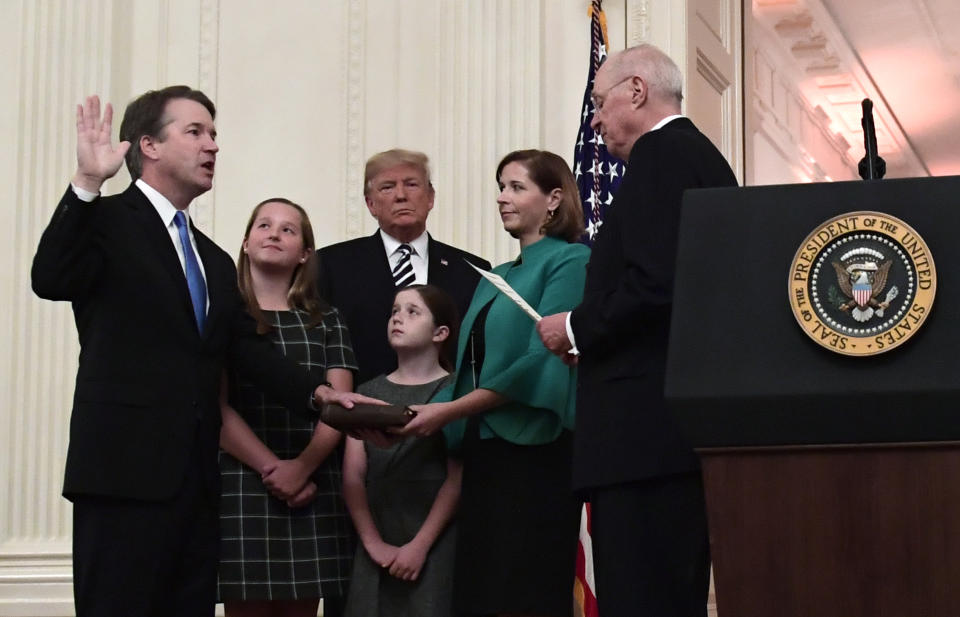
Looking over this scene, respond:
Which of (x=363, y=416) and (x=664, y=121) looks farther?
(x=363, y=416)

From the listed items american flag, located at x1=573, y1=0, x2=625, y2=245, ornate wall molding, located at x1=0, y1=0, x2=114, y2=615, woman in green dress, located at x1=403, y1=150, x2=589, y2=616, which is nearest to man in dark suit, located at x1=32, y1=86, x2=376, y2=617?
woman in green dress, located at x1=403, y1=150, x2=589, y2=616

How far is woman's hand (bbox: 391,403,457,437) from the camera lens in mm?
3766

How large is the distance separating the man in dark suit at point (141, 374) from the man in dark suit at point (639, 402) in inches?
32.5

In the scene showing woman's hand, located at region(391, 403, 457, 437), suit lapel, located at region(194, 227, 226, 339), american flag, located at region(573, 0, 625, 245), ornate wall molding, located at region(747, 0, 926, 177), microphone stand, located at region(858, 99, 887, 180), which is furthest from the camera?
ornate wall molding, located at region(747, 0, 926, 177)

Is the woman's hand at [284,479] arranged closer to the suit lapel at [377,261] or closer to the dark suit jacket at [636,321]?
the suit lapel at [377,261]

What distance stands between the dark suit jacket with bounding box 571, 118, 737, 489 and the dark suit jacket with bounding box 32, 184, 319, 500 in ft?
2.88

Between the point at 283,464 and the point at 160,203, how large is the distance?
0.83 metres

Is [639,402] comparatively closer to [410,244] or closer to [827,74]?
[410,244]

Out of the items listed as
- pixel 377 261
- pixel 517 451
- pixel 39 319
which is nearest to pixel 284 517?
pixel 517 451

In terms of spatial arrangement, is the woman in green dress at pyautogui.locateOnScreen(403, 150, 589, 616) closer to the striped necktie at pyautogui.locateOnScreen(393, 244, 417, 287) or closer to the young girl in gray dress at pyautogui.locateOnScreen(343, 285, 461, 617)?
the young girl in gray dress at pyautogui.locateOnScreen(343, 285, 461, 617)

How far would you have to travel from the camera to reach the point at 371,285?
15.3ft

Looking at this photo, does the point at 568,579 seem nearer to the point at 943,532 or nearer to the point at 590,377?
the point at 590,377

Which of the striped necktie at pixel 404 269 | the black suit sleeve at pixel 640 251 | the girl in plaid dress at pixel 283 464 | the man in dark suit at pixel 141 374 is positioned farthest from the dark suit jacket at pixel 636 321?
the striped necktie at pixel 404 269

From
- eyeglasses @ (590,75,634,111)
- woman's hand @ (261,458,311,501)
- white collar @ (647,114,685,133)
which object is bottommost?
woman's hand @ (261,458,311,501)
